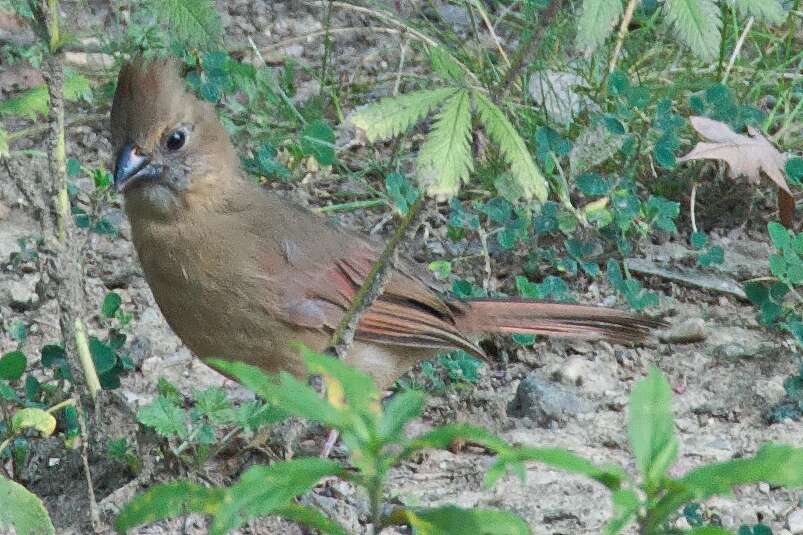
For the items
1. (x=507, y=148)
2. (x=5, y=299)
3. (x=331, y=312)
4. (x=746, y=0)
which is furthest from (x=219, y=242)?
(x=746, y=0)

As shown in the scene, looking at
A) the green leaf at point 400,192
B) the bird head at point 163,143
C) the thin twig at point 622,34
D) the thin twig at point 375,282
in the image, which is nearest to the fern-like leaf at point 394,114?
the thin twig at point 375,282

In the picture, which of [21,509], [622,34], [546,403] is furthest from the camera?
[622,34]

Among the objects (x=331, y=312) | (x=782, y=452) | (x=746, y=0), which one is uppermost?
(x=746, y=0)

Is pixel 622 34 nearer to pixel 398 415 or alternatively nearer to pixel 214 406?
pixel 214 406

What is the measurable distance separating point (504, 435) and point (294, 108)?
1879 millimetres

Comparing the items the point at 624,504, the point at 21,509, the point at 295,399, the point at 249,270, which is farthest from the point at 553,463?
the point at 249,270

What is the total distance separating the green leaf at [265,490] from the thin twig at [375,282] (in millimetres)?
872

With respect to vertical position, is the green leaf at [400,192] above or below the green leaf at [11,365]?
above

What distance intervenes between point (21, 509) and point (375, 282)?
83 cm

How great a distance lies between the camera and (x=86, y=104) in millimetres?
5305

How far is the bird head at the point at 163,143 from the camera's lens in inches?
137

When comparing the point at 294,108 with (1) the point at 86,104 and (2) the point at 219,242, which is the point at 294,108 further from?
(2) the point at 219,242

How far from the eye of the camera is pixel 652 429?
6.11ft

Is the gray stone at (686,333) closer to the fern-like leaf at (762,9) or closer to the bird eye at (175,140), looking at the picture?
the bird eye at (175,140)
